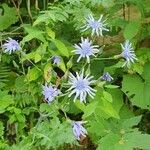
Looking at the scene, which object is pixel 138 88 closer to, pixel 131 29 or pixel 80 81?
pixel 131 29

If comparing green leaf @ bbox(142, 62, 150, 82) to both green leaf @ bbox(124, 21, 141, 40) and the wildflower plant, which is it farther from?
green leaf @ bbox(124, 21, 141, 40)

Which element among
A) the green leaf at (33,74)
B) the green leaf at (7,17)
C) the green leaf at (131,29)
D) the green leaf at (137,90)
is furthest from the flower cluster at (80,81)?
the green leaf at (7,17)

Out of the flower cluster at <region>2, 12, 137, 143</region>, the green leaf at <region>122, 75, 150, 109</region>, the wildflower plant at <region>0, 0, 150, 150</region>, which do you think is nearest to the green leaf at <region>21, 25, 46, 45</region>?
the wildflower plant at <region>0, 0, 150, 150</region>

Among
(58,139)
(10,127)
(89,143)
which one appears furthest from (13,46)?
(89,143)

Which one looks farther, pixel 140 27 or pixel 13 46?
pixel 140 27

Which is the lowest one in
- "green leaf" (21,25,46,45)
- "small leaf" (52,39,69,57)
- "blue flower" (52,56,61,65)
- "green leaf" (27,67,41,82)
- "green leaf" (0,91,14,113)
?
"green leaf" (0,91,14,113)

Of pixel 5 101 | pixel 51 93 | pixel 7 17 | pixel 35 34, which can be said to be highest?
pixel 7 17

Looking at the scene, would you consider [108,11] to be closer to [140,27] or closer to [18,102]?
[140,27]

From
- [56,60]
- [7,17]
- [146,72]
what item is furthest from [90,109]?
[7,17]
